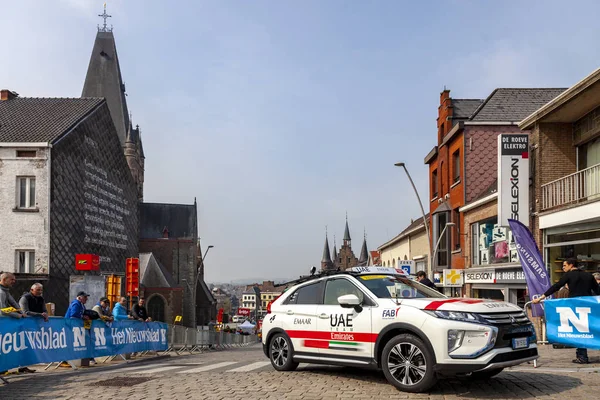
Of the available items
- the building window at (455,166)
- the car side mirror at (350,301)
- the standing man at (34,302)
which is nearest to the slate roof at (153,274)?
the building window at (455,166)

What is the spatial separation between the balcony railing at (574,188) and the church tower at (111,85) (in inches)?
2607

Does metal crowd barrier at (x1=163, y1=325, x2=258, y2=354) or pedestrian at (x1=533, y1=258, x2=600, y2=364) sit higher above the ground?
pedestrian at (x1=533, y1=258, x2=600, y2=364)

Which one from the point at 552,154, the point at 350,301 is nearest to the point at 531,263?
the point at 552,154

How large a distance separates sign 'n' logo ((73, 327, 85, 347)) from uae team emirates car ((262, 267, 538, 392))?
5.11 m

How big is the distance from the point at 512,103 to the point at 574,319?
2162 cm

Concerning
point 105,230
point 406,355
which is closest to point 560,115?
point 406,355

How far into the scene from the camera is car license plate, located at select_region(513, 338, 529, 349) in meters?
7.61

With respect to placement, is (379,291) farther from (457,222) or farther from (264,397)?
(457,222)

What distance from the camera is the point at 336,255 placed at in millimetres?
147125

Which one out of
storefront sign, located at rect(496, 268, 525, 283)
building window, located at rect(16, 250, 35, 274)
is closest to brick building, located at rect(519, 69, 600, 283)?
storefront sign, located at rect(496, 268, 525, 283)

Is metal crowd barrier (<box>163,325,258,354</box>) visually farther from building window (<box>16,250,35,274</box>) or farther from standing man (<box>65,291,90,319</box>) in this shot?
building window (<box>16,250,35,274</box>)

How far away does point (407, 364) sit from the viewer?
7.77m

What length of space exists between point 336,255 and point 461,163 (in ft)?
390

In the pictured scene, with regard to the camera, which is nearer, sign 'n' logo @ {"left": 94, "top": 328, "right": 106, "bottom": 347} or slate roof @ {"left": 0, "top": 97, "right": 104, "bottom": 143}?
sign 'n' logo @ {"left": 94, "top": 328, "right": 106, "bottom": 347}
